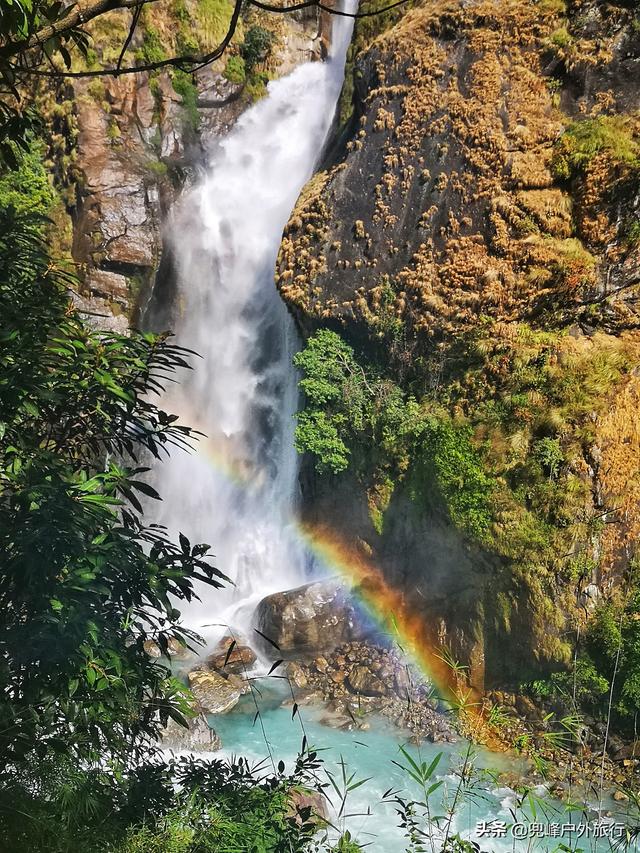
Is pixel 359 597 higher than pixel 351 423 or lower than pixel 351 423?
lower

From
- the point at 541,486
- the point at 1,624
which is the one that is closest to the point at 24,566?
the point at 1,624

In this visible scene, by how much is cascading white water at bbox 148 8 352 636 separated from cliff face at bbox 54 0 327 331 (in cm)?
86

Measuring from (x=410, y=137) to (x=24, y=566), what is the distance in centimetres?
1188

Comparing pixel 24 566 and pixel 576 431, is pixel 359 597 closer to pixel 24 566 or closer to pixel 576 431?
pixel 576 431

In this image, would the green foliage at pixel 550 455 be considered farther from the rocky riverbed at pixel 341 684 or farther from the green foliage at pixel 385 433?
the rocky riverbed at pixel 341 684

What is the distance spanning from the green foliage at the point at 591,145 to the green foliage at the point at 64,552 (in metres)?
9.50

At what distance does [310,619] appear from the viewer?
1316cm

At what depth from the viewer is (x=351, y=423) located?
13.3m

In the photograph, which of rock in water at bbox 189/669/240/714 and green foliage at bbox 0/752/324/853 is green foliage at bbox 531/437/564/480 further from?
green foliage at bbox 0/752/324/853

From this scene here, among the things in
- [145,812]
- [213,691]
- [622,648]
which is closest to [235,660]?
[213,691]

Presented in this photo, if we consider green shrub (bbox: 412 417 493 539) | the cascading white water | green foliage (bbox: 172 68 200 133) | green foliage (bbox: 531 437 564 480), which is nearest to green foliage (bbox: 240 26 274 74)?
green foliage (bbox: 172 68 200 133)

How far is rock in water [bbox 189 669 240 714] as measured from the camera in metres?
11.8

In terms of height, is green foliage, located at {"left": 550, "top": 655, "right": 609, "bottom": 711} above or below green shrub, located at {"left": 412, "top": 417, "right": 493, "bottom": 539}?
below

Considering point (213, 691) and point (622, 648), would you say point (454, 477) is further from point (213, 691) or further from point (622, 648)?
point (213, 691)
